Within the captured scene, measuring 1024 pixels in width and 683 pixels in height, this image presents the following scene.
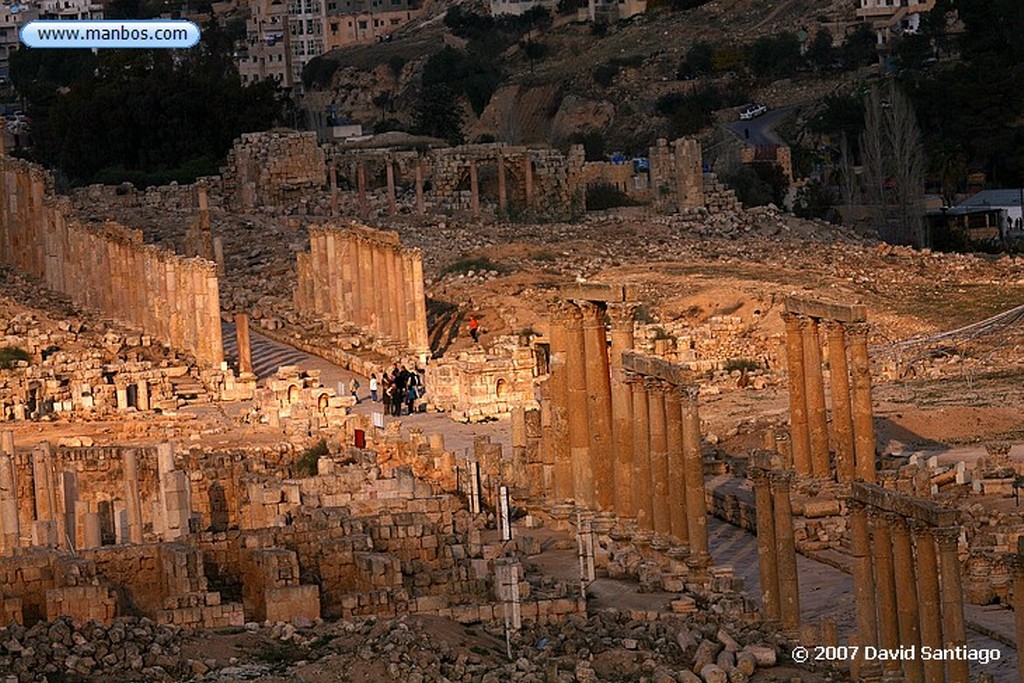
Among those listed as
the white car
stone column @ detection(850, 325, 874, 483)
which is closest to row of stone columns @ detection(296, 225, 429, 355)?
stone column @ detection(850, 325, 874, 483)

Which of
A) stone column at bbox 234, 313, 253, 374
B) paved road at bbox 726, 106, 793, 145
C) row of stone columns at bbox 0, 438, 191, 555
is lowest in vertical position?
row of stone columns at bbox 0, 438, 191, 555

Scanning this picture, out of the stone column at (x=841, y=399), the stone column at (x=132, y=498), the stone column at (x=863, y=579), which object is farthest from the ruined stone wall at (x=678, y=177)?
the stone column at (x=863, y=579)

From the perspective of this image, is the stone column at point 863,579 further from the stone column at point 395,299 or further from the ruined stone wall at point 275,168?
the ruined stone wall at point 275,168

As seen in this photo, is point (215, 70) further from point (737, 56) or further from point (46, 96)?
point (737, 56)

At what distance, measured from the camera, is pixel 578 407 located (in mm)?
41844

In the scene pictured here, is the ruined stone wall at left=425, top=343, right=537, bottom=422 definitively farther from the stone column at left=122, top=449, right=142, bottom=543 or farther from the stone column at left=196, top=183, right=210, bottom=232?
the stone column at left=196, top=183, right=210, bottom=232

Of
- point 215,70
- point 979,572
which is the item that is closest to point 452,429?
point 979,572

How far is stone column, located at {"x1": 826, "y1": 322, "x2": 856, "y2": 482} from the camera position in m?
42.3

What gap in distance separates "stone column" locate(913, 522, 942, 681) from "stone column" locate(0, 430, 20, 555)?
13.7 meters

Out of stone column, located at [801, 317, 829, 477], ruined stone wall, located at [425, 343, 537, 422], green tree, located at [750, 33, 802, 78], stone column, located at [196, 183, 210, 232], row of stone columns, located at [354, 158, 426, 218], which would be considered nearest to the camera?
stone column, located at [801, 317, 829, 477]

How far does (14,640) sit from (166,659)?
5.07 feet

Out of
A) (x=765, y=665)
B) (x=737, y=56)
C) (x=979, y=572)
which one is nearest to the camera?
(x=765, y=665)

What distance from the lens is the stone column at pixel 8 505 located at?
135ft

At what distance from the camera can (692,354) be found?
181ft
